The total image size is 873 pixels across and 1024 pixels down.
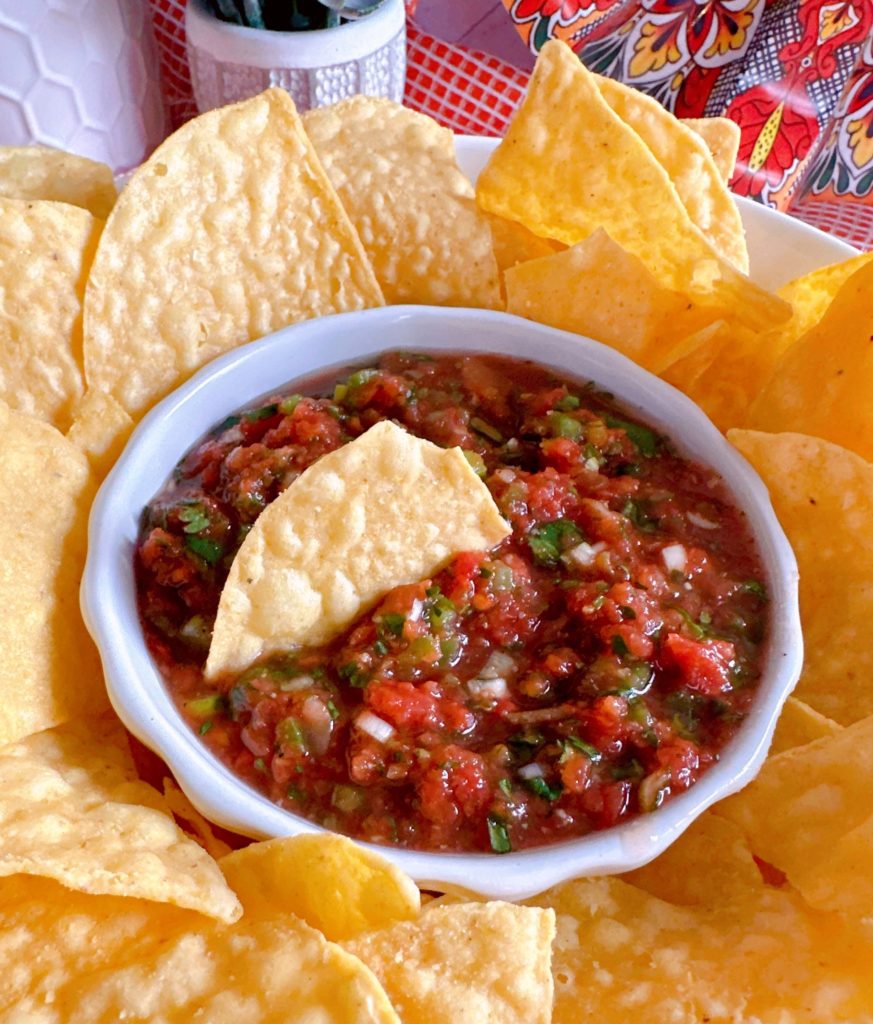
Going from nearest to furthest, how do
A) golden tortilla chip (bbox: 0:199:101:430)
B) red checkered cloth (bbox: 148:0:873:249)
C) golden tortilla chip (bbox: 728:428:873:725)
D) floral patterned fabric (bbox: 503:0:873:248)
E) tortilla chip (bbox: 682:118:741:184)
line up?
golden tortilla chip (bbox: 728:428:873:725), golden tortilla chip (bbox: 0:199:101:430), tortilla chip (bbox: 682:118:741:184), floral patterned fabric (bbox: 503:0:873:248), red checkered cloth (bbox: 148:0:873:249)

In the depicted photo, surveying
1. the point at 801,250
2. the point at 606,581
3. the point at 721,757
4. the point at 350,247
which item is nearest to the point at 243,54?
the point at 350,247

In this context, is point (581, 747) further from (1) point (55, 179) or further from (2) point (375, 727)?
(1) point (55, 179)

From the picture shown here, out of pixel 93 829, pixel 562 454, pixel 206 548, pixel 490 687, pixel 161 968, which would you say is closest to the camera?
pixel 161 968

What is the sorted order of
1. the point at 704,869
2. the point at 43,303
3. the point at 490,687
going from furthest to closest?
the point at 43,303, the point at 704,869, the point at 490,687

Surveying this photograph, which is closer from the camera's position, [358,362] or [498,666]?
[498,666]

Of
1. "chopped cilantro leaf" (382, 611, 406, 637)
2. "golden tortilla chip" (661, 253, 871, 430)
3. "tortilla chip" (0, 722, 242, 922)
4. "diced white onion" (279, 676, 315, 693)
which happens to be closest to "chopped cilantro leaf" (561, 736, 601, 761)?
"chopped cilantro leaf" (382, 611, 406, 637)

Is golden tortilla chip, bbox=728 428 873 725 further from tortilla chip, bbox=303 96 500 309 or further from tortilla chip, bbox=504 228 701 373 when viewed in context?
tortilla chip, bbox=303 96 500 309

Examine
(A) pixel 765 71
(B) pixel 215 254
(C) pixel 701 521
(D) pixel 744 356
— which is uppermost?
(A) pixel 765 71

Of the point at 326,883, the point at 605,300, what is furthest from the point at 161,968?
the point at 605,300
